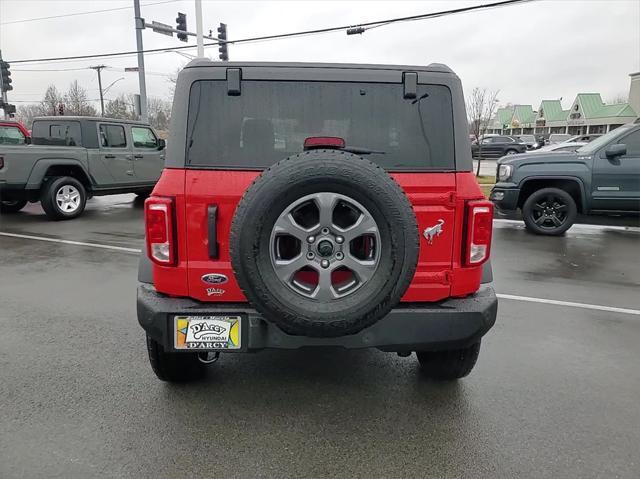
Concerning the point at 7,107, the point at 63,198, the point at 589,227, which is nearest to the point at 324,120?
the point at 589,227

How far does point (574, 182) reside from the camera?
26.2 feet

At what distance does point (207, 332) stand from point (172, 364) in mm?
657

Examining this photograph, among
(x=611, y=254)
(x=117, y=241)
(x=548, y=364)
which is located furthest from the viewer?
(x=117, y=241)

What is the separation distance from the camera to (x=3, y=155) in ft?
27.7

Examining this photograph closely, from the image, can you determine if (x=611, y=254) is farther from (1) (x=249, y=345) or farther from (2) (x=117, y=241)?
(2) (x=117, y=241)

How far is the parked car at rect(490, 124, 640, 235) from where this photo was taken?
7809mm

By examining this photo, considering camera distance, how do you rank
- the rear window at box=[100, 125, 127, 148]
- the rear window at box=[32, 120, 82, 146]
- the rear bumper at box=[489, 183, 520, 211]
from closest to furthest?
the rear bumper at box=[489, 183, 520, 211] → the rear window at box=[32, 120, 82, 146] → the rear window at box=[100, 125, 127, 148]

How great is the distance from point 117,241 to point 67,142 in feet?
11.6

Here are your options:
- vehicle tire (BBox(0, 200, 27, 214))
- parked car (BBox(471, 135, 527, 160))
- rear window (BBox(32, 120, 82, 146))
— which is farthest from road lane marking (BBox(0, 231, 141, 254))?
parked car (BBox(471, 135, 527, 160))

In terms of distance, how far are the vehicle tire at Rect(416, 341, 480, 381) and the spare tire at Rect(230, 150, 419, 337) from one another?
0.99m

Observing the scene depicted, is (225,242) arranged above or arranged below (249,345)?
above

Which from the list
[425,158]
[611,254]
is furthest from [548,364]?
[611,254]

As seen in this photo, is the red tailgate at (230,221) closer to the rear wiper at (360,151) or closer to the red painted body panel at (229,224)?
the red painted body panel at (229,224)

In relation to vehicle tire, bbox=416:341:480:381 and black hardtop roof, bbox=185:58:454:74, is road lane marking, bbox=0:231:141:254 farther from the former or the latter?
vehicle tire, bbox=416:341:480:381
